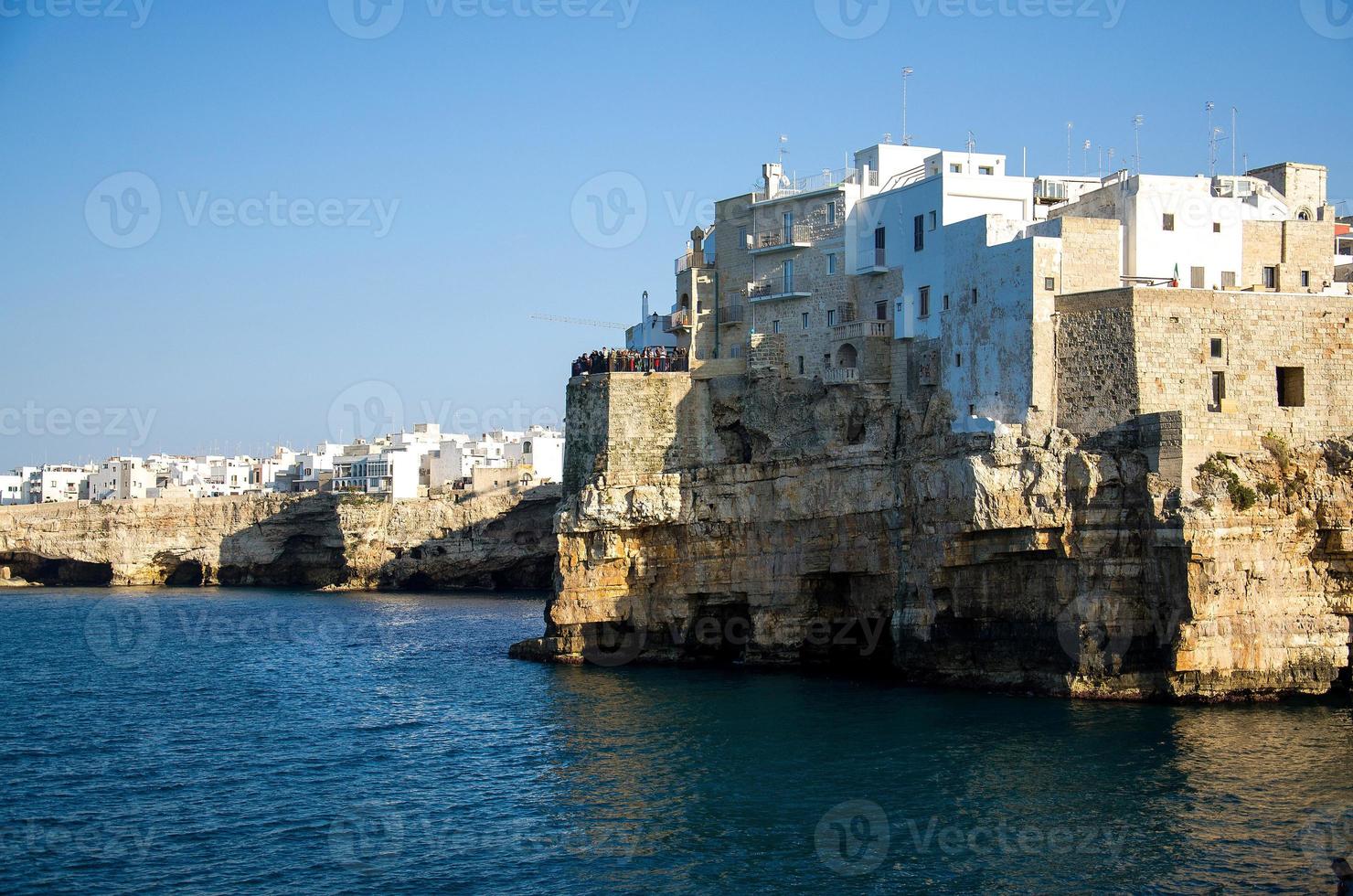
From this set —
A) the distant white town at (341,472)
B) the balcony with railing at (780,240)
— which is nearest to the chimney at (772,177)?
the balcony with railing at (780,240)

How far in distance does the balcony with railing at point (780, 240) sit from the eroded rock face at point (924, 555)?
5.43 metres

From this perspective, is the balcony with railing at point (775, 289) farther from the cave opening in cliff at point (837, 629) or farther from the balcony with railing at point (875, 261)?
the cave opening in cliff at point (837, 629)

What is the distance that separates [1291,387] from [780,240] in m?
19.1

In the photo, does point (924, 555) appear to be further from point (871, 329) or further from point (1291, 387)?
point (1291, 387)

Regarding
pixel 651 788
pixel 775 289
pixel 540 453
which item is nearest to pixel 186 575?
pixel 540 453

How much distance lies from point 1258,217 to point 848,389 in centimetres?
1429

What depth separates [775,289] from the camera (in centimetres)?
5275

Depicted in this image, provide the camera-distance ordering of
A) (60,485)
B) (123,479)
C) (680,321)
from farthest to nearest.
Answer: (60,485)
(123,479)
(680,321)

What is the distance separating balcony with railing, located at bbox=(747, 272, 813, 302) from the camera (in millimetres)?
52031

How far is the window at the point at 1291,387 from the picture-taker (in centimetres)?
4109

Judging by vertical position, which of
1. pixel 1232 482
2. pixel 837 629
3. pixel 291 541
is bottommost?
pixel 837 629

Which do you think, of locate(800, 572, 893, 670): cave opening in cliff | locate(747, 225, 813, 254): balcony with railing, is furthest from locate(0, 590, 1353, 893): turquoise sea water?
locate(747, 225, 813, 254): balcony with railing

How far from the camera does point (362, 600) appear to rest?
83.1 m

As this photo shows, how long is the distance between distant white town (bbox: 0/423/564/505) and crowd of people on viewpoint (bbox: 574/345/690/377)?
32.8 metres
